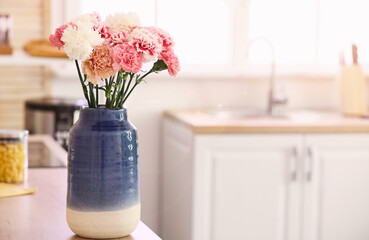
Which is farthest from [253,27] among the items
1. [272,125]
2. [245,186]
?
[245,186]

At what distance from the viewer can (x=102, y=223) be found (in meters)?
1.36

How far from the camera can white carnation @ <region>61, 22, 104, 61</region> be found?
127 cm

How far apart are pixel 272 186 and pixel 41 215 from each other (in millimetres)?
1839

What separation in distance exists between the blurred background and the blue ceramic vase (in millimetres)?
2165

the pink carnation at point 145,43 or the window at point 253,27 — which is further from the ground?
the window at point 253,27

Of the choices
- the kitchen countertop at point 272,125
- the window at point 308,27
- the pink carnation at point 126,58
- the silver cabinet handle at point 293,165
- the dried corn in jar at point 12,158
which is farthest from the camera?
the window at point 308,27

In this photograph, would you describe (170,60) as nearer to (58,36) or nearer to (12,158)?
(58,36)

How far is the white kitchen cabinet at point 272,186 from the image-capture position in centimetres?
317

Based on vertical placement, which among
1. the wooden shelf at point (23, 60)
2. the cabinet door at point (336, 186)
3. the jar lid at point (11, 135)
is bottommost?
the cabinet door at point (336, 186)

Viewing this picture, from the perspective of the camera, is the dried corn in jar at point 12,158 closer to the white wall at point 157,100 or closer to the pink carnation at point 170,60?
the pink carnation at point 170,60

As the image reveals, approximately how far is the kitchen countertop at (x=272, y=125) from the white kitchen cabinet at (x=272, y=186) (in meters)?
0.04

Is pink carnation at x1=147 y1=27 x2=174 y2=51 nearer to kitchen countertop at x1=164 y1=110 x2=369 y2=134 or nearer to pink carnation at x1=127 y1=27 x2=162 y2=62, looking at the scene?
pink carnation at x1=127 y1=27 x2=162 y2=62

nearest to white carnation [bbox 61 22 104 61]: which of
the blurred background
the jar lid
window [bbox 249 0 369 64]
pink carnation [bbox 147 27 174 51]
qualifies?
Result: pink carnation [bbox 147 27 174 51]

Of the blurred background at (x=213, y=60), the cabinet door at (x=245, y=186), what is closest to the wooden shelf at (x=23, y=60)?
the blurred background at (x=213, y=60)
